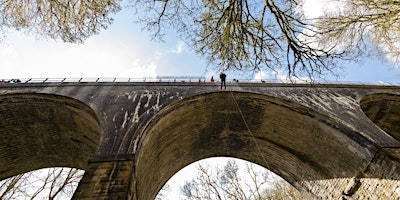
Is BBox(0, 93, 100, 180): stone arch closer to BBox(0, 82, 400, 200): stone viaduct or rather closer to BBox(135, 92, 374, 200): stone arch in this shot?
BBox(0, 82, 400, 200): stone viaduct

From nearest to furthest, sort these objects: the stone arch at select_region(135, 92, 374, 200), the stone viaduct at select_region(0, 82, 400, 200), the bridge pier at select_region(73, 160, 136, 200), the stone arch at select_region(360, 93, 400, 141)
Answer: the bridge pier at select_region(73, 160, 136, 200)
the stone viaduct at select_region(0, 82, 400, 200)
the stone arch at select_region(135, 92, 374, 200)
the stone arch at select_region(360, 93, 400, 141)

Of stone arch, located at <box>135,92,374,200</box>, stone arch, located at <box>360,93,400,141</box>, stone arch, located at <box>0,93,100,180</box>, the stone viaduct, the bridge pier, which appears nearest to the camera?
the bridge pier

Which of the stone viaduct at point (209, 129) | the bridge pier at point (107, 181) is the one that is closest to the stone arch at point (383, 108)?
the stone viaduct at point (209, 129)

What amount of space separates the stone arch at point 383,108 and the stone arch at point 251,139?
300 centimetres

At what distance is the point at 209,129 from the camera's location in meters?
9.38

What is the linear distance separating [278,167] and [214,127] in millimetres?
3641

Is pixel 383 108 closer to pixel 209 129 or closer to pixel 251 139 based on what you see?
pixel 251 139

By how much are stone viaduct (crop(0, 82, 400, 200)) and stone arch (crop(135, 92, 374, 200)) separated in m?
0.04

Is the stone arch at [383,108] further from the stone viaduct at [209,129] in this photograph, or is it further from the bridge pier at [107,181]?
the bridge pier at [107,181]

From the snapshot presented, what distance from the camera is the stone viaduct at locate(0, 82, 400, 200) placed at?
708 cm

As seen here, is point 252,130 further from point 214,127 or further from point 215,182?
point 215,182

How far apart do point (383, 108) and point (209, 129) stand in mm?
7456

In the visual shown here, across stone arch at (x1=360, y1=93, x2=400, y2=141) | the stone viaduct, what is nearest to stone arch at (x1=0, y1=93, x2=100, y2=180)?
the stone viaduct

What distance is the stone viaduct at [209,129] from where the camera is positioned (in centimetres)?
708
